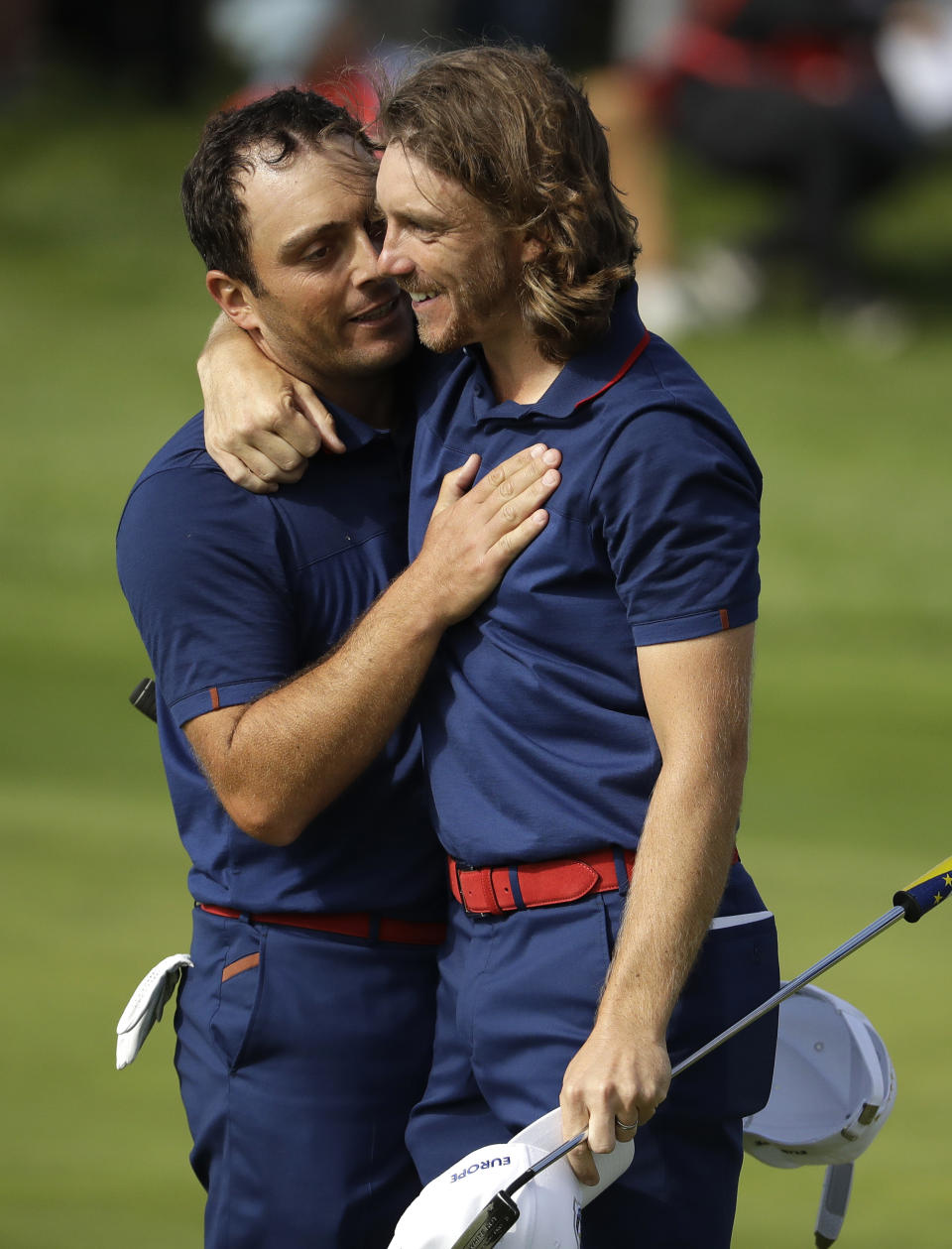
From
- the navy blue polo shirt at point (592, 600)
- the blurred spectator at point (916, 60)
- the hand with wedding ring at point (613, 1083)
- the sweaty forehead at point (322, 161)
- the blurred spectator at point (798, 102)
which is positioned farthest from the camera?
the blurred spectator at point (916, 60)

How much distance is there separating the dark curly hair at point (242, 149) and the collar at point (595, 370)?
0.55m

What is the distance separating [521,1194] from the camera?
246cm

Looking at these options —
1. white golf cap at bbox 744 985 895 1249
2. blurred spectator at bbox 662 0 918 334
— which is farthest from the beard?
blurred spectator at bbox 662 0 918 334

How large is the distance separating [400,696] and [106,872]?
3747 mm

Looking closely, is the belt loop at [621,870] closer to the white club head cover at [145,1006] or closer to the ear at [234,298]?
the white club head cover at [145,1006]

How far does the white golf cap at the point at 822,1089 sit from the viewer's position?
3.10 meters

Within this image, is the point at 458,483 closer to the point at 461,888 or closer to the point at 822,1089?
the point at 461,888

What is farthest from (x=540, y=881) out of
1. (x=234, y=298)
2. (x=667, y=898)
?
(x=234, y=298)

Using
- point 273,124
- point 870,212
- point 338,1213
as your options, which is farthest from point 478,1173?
point 870,212

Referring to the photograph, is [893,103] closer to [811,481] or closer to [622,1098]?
[811,481]

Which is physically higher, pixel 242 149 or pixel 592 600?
pixel 242 149

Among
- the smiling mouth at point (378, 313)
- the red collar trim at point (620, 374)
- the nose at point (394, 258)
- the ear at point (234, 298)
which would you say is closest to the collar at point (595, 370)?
the red collar trim at point (620, 374)

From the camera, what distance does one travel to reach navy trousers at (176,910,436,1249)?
297 cm

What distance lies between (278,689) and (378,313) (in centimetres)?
61
